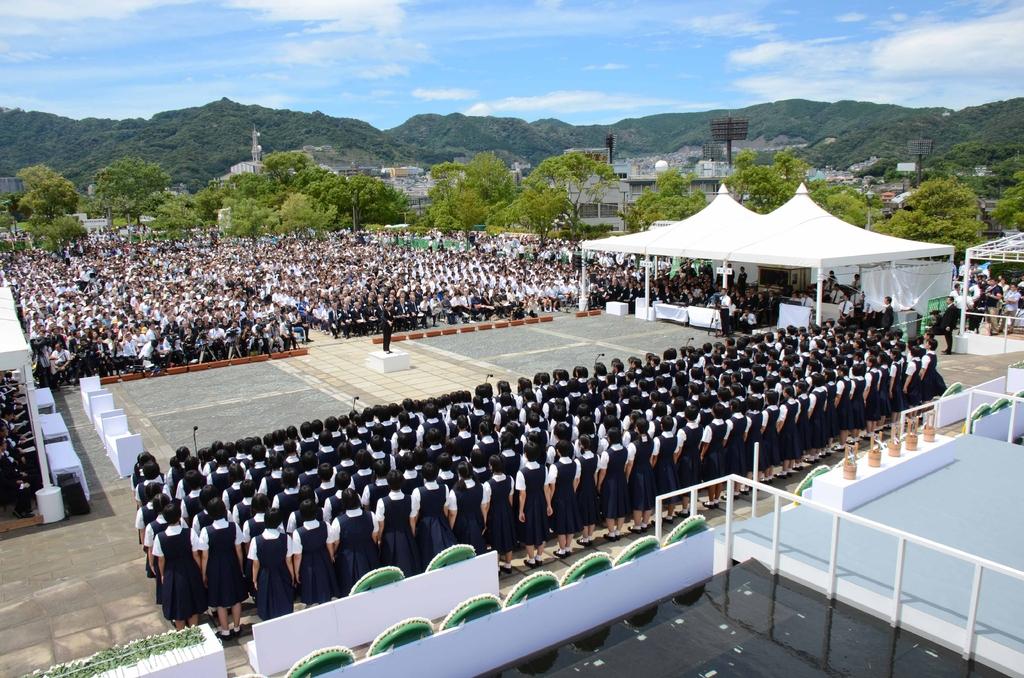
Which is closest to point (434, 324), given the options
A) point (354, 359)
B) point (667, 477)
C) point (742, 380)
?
point (354, 359)

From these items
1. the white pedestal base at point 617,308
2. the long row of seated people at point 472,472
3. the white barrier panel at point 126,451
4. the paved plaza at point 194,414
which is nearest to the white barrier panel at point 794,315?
the paved plaza at point 194,414

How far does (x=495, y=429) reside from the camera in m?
8.32

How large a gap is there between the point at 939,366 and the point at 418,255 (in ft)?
86.3

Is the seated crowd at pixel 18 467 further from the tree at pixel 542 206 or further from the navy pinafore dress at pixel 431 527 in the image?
the tree at pixel 542 206

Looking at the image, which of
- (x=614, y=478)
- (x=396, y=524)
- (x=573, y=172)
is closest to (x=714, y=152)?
(x=573, y=172)

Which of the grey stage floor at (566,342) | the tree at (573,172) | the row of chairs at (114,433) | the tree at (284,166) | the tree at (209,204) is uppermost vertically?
the tree at (284,166)

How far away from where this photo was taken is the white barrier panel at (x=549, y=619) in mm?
4551

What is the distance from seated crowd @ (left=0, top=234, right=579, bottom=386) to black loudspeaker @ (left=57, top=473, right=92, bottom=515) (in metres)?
7.74

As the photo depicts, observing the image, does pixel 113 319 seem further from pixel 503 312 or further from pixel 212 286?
pixel 503 312

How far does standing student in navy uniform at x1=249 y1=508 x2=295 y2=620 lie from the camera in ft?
19.4

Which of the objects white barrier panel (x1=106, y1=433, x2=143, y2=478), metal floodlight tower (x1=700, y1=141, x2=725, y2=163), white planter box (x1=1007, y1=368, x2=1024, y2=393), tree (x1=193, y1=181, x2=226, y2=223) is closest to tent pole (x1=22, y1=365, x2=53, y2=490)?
white barrier panel (x1=106, y1=433, x2=143, y2=478)

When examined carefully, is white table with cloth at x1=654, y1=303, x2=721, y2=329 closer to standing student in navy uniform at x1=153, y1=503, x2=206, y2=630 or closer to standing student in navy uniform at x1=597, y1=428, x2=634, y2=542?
standing student in navy uniform at x1=597, y1=428, x2=634, y2=542

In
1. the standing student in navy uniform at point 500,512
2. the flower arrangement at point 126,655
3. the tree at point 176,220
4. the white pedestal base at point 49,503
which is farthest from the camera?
the tree at point 176,220

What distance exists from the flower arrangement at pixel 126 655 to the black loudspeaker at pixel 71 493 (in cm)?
505
